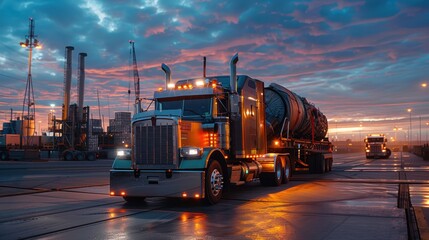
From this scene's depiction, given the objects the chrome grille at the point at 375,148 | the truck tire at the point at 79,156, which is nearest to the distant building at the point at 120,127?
the truck tire at the point at 79,156

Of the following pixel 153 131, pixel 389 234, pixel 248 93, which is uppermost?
pixel 248 93

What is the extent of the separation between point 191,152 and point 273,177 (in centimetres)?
578

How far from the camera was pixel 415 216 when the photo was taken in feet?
29.1

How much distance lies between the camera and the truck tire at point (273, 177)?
15.3 meters

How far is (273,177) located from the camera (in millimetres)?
15367

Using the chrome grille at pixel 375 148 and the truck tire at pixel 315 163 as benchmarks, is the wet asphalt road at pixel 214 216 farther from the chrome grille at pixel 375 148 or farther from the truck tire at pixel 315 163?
the chrome grille at pixel 375 148

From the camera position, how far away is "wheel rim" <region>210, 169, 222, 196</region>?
35.1ft

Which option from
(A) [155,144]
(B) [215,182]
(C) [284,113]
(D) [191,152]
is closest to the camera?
(D) [191,152]

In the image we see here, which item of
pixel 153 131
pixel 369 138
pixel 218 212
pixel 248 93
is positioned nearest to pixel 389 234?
pixel 218 212

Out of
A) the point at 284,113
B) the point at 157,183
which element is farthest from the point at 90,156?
the point at 157,183

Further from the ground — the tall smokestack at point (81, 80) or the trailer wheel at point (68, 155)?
the tall smokestack at point (81, 80)

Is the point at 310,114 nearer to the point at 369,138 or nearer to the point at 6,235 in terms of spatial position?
the point at 6,235

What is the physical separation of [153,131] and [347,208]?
5004mm

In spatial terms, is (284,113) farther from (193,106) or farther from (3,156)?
(3,156)
